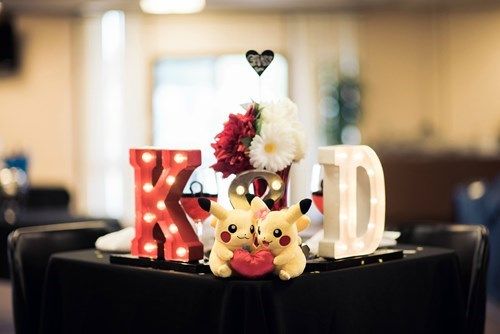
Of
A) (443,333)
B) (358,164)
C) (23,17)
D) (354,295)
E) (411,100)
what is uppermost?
(23,17)

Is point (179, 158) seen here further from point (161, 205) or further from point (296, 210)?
point (296, 210)

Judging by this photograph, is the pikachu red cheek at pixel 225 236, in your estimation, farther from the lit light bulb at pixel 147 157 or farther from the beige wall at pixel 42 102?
the beige wall at pixel 42 102

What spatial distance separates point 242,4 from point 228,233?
825cm

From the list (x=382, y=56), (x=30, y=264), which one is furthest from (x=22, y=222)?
(x=382, y=56)

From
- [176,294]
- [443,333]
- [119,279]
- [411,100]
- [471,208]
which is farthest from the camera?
[411,100]

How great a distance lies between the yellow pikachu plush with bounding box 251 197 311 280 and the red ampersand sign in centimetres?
30

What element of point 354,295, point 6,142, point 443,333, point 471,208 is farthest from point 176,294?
point 6,142

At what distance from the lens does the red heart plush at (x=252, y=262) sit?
7.11 feet

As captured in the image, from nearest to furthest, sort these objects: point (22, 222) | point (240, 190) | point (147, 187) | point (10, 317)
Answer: point (240, 190) < point (147, 187) < point (22, 222) < point (10, 317)

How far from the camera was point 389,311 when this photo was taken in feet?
8.32

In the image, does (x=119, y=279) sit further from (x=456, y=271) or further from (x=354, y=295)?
(x=456, y=271)

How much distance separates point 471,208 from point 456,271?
11.5 ft

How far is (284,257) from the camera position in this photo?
2.19 meters

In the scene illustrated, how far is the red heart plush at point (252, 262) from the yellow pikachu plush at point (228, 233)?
0.02 meters
